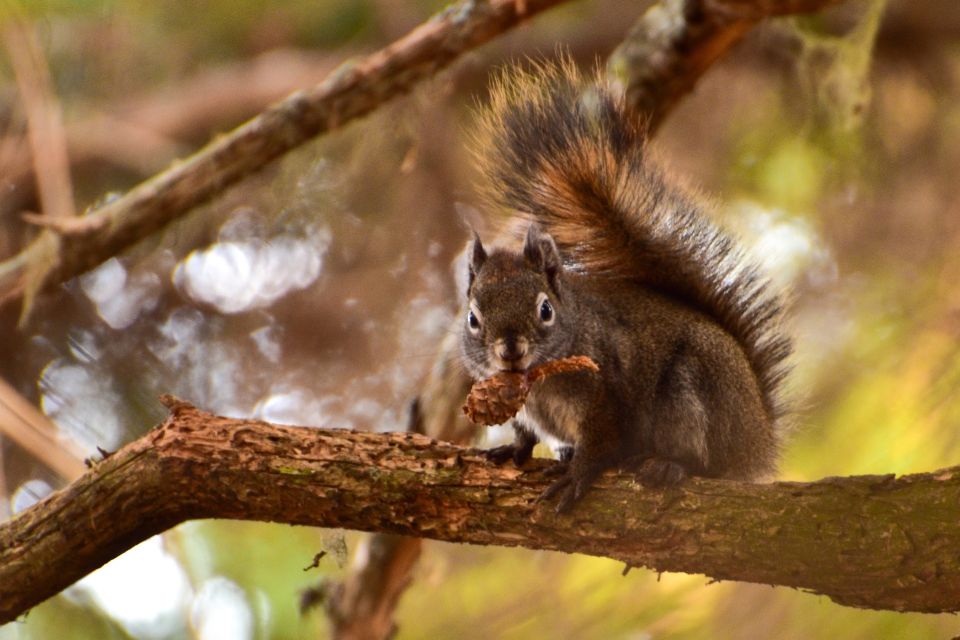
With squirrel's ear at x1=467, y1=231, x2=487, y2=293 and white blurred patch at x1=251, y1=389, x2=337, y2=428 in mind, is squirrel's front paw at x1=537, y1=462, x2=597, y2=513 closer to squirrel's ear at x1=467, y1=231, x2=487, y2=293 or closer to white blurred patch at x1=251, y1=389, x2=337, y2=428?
squirrel's ear at x1=467, y1=231, x2=487, y2=293

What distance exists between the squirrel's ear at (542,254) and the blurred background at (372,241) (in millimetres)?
569

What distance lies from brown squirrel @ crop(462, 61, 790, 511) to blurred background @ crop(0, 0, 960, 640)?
0.20 m

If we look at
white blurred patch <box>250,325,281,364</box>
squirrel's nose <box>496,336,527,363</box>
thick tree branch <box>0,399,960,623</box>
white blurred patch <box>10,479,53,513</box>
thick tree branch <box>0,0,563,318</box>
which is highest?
white blurred patch <box>250,325,281,364</box>

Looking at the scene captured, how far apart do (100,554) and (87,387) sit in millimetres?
1473

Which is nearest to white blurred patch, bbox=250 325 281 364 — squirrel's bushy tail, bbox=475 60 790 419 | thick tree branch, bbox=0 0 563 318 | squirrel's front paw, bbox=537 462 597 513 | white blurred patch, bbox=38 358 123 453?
white blurred patch, bbox=38 358 123 453

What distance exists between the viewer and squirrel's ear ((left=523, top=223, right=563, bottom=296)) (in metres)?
2.70

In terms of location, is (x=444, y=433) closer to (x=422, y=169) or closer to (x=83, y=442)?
(x=83, y=442)

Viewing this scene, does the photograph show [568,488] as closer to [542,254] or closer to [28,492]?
[542,254]

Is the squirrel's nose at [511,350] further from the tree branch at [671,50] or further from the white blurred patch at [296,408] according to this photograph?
the white blurred patch at [296,408]

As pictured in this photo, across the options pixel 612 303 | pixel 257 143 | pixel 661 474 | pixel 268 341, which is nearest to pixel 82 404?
pixel 268 341

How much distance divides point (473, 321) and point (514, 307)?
0.39 ft

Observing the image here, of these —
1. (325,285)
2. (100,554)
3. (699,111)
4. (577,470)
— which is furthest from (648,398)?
(699,111)

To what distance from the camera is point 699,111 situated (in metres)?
4.53

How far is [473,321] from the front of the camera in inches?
102
